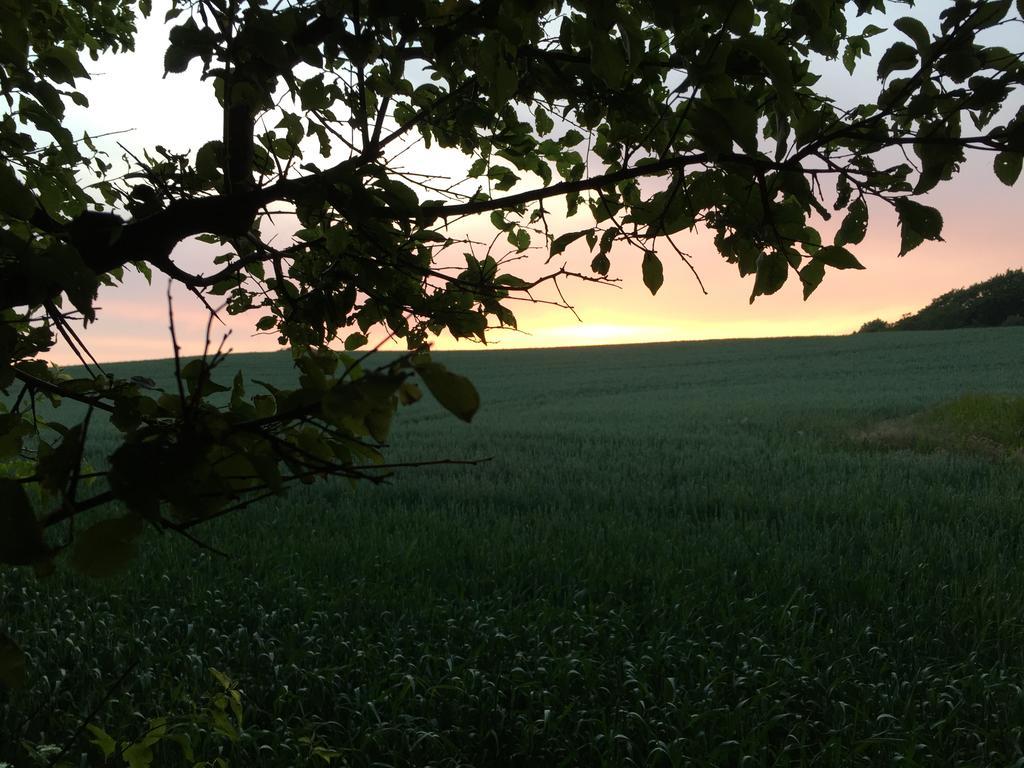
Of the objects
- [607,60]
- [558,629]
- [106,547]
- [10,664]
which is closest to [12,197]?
[106,547]

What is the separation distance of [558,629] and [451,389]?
3997 millimetres

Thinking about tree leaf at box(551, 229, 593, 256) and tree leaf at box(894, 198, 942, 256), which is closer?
tree leaf at box(894, 198, 942, 256)

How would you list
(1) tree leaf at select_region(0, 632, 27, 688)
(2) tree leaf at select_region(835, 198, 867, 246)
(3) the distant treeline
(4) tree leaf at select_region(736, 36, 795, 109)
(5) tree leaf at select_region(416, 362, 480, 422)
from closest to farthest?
(5) tree leaf at select_region(416, 362, 480, 422) < (4) tree leaf at select_region(736, 36, 795, 109) < (1) tree leaf at select_region(0, 632, 27, 688) < (2) tree leaf at select_region(835, 198, 867, 246) < (3) the distant treeline

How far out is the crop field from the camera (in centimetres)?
358

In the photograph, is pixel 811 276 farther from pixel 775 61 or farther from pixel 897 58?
pixel 775 61

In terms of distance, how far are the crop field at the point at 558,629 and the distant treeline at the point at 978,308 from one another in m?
62.9

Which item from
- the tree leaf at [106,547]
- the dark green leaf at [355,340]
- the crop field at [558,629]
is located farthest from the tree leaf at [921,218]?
Result: the crop field at [558,629]

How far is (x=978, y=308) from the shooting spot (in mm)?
68938

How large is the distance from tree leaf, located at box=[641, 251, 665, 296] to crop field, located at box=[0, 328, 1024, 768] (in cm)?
168

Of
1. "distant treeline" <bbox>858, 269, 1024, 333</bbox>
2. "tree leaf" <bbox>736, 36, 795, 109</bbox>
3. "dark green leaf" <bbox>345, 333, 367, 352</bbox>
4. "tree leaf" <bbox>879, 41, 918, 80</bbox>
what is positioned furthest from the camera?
"distant treeline" <bbox>858, 269, 1024, 333</bbox>

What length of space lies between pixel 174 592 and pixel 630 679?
10.7ft

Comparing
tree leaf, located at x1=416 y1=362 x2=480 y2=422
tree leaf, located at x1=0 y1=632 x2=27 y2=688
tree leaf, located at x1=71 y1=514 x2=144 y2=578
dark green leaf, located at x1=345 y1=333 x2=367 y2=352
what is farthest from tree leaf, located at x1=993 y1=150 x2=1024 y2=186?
tree leaf, located at x1=0 y1=632 x2=27 y2=688

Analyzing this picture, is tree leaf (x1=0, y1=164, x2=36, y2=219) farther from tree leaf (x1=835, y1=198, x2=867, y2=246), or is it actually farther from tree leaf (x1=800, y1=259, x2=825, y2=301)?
tree leaf (x1=835, y1=198, x2=867, y2=246)

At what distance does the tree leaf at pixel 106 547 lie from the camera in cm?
90
